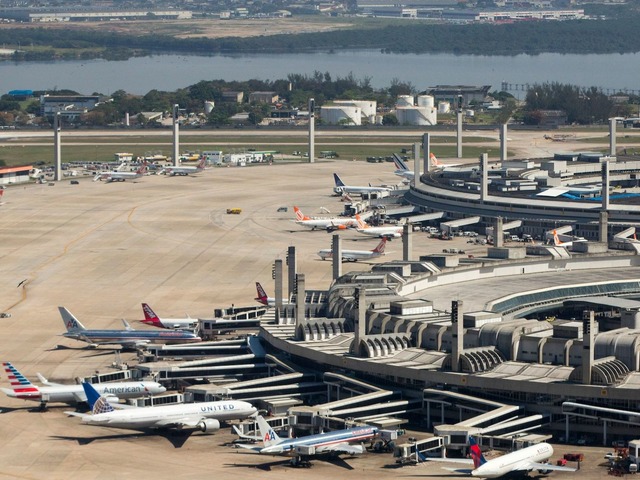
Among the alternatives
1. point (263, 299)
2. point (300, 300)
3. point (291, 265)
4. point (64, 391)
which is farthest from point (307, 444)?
point (263, 299)

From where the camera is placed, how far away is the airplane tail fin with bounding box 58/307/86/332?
119688 mm

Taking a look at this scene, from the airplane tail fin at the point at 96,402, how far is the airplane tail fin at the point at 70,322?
25116 mm

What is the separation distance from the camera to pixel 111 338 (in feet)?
389

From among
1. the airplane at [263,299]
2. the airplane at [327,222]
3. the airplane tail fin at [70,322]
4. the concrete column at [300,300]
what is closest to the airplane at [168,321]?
the airplane tail fin at [70,322]

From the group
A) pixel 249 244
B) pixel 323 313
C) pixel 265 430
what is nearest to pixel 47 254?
pixel 249 244

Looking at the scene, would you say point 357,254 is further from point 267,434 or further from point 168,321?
point 267,434

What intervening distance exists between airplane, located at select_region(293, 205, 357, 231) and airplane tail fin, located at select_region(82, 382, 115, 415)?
8866 cm

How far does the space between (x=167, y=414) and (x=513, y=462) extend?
2094cm

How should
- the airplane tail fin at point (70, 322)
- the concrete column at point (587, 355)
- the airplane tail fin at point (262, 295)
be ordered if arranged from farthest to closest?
the airplane tail fin at point (262, 295), the airplane tail fin at point (70, 322), the concrete column at point (587, 355)

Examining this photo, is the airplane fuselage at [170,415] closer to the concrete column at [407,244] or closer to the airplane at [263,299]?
the airplane at [263,299]

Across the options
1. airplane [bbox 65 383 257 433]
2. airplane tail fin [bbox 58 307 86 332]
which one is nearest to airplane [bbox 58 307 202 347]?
airplane tail fin [bbox 58 307 86 332]

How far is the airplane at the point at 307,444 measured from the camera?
8744cm

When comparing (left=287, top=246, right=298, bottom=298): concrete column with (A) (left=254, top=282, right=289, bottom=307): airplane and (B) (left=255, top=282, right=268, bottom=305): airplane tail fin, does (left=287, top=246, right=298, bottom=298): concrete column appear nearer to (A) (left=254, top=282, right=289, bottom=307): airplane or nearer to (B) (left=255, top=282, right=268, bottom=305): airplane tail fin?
(A) (left=254, top=282, right=289, bottom=307): airplane

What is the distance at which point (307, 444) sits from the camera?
287 ft
